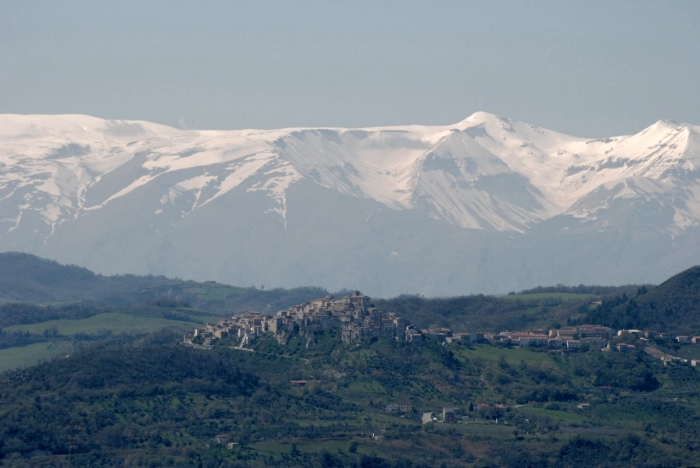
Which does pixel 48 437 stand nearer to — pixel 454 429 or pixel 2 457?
pixel 2 457

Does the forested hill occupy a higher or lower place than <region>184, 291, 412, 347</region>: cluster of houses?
higher

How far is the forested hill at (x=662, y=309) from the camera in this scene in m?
167

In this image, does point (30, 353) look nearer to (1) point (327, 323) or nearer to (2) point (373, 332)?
(1) point (327, 323)

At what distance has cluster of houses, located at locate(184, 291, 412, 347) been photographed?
150m

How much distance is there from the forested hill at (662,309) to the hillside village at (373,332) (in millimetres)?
5359

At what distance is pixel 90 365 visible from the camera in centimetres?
13362

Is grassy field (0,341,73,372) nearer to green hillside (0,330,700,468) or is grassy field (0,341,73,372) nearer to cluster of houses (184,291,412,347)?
cluster of houses (184,291,412,347)

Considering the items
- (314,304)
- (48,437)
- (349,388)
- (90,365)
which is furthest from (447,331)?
(48,437)

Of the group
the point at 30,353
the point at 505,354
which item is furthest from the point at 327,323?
the point at 30,353

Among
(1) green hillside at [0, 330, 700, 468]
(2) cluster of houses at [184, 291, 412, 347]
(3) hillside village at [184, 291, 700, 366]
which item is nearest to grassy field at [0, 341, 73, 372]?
(2) cluster of houses at [184, 291, 412, 347]

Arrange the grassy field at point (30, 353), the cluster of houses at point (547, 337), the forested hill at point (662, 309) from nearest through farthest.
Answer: the cluster of houses at point (547, 337), the grassy field at point (30, 353), the forested hill at point (662, 309)

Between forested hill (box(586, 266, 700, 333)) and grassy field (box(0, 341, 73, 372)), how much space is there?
50.3m

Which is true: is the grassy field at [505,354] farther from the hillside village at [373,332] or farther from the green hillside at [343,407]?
the hillside village at [373,332]

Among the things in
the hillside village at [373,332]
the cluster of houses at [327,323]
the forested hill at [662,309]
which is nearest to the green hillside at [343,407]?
the cluster of houses at [327,323]
